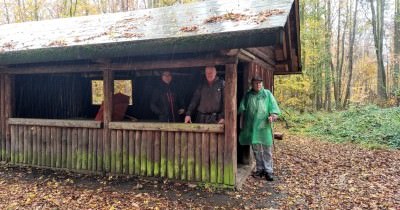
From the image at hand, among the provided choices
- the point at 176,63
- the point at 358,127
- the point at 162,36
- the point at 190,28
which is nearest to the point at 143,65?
the point at 176,63

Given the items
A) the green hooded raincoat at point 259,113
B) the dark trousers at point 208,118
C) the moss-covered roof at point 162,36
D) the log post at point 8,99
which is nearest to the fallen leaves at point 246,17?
the moss-covered roof at point 162,36

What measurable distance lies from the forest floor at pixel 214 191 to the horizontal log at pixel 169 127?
0.98 meters

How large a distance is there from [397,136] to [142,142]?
28.0 ft

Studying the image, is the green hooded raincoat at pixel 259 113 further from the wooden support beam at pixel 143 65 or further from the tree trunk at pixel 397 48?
the tree trunk at pixel 397 48

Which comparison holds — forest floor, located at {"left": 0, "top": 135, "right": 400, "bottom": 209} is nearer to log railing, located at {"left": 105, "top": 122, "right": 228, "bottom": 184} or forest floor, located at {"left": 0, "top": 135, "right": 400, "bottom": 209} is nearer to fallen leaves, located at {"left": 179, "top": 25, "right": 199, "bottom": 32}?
log railing, located at {"left": 105, "top": 122, "right": 228, "bottom": 184}

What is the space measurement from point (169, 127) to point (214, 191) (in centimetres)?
137

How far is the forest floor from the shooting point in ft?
15.1

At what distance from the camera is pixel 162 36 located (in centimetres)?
471

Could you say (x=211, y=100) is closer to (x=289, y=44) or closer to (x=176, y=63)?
(x=176, y=63)

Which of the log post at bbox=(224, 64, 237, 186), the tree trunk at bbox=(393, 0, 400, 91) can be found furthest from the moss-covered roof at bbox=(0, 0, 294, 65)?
the tree trunk at bbox=(393, 0, 400, 91)

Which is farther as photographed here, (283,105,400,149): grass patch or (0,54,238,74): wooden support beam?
(283,105,400,149): grass patch

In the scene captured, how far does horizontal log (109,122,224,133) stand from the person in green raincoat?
2.77 ft

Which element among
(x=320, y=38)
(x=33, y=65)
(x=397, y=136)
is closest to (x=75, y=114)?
(x=33, y=65)

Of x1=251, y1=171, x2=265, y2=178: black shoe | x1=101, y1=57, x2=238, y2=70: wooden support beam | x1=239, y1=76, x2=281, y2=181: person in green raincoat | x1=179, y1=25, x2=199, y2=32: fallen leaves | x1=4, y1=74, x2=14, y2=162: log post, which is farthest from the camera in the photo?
x1=4, y1=74, x2=14, y2=162: log post
